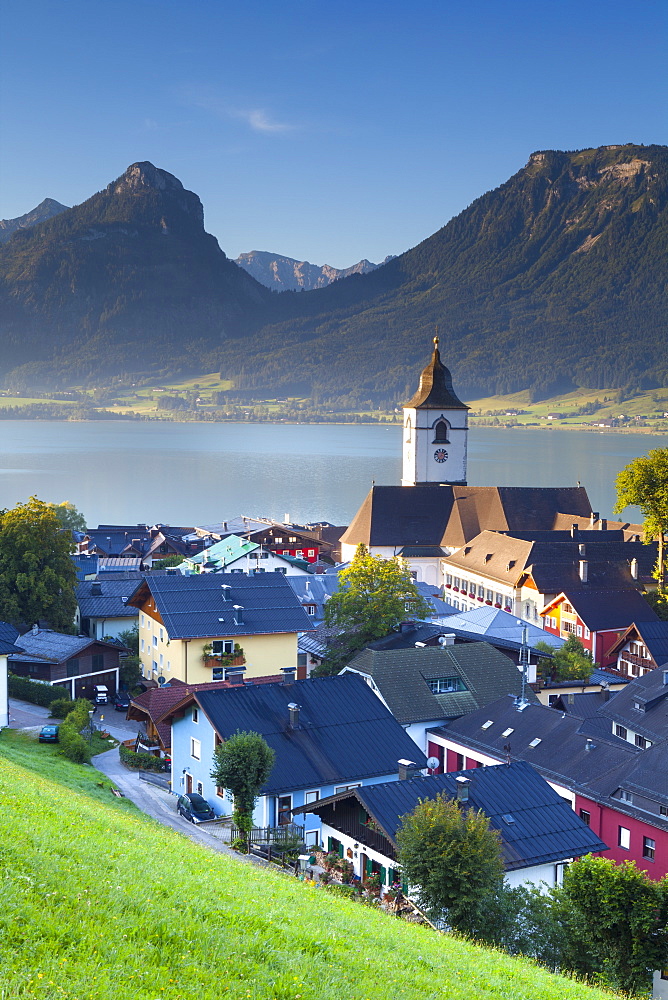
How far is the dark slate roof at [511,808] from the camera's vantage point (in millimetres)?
18500

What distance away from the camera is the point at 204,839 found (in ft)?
67.9

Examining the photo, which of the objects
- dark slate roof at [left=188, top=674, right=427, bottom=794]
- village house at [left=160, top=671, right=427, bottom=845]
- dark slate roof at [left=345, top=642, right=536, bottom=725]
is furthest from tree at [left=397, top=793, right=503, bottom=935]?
dark slate roof at [left=345, top=642, right=536, bottom=725]

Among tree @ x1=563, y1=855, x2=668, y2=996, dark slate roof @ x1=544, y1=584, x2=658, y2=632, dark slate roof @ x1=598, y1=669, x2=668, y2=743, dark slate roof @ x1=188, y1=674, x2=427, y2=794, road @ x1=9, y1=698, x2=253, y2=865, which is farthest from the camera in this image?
dark slate roof @ x1=544, y1=584, x2=658, y2=632

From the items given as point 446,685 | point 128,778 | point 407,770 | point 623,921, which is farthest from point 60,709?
point 623,921

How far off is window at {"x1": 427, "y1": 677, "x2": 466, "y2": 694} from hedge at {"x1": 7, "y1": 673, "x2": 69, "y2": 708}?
518 inches

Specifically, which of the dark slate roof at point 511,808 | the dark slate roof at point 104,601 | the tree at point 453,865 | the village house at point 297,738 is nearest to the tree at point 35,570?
the dark slate roof at point 104,601

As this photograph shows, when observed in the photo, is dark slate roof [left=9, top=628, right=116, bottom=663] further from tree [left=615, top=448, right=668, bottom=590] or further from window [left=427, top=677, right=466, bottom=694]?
tree [left=615, top=448, right=668, bottom=590]

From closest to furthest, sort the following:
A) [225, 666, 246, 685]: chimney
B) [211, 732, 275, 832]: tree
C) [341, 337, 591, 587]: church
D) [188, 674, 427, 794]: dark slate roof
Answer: [211, 732, 275, 832]: tree < [188, 674, 427, 794]: dark slate roof < [225, 666, 246, 685]: chimney < [341, 337, 591, 587]: church

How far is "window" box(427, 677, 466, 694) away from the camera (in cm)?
2944

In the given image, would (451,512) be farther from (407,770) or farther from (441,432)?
(407,770)

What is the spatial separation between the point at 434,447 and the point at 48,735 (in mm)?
52687

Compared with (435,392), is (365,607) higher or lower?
lower

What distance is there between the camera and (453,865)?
1470 cm

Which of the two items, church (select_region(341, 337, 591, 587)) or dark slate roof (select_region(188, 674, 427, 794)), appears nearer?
dark slate roof (select_region(188, 674, 427, 794))
